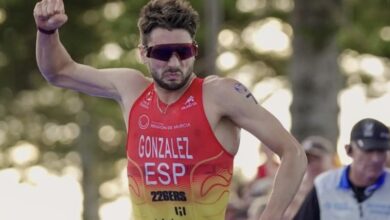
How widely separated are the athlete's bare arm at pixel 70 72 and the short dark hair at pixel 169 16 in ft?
1.44

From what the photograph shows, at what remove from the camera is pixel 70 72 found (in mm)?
9172

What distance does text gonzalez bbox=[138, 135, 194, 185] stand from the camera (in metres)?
8.48

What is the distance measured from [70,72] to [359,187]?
2628mm

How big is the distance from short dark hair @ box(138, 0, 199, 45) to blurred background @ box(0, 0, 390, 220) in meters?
8.54

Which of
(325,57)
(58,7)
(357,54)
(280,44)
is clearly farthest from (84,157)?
(58,7)

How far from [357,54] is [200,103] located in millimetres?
21607

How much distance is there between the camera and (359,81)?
106ft

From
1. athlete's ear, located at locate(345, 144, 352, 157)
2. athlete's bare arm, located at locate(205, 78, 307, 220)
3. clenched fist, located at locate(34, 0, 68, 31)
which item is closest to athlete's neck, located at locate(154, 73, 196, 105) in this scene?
athlete's bare arm, located at locate(205, 78, 307, 220)

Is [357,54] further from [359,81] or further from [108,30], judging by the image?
[108,30]

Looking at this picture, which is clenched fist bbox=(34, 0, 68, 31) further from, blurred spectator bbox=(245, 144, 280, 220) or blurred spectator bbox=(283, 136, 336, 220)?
blurred spectator bbox=(283, 136, 336, 220)

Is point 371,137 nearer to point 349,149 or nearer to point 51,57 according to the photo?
point 349,149

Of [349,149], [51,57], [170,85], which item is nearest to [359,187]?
[349,149]

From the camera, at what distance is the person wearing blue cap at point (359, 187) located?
1092cm

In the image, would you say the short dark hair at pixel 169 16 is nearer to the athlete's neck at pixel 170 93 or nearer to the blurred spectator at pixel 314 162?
the athlete's neck at pixel 170 93
